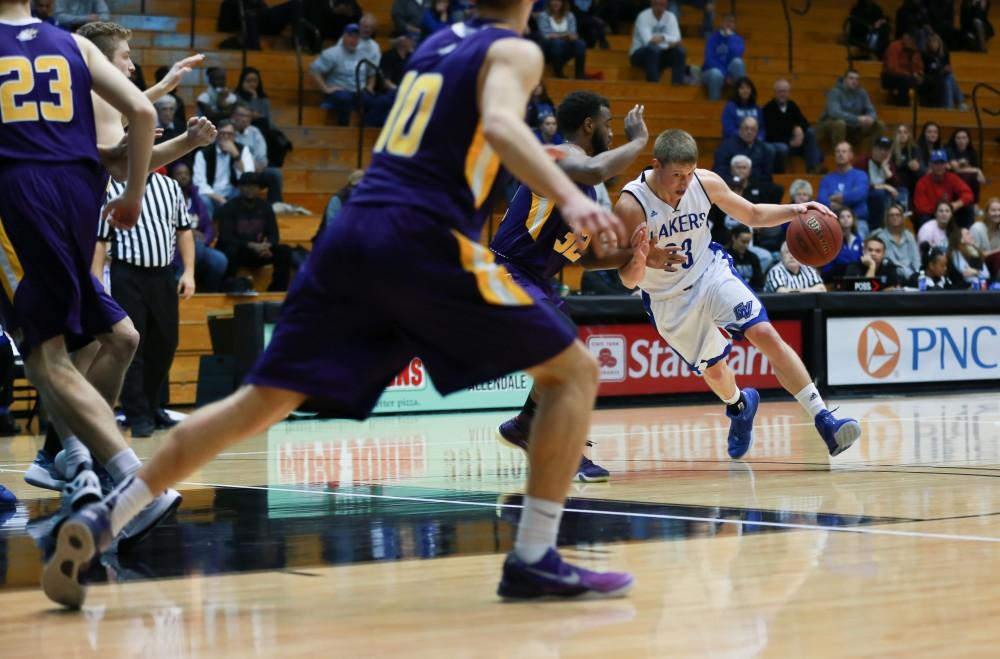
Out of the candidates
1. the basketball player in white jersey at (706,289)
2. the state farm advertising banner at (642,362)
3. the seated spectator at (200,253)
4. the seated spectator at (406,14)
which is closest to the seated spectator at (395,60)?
the seated spectator at (406,14)

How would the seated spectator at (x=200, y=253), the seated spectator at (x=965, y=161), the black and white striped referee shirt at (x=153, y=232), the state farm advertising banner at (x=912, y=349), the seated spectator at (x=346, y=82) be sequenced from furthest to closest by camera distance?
the seated spectator at (x=965, y=161) < the seated spectator at (x=346, y=82) < the state farm advertising banner at (x=912, y=349) < the seated spectator at (x=200, y=253) < the black and white striped referee shirt at (x=153, y=232)

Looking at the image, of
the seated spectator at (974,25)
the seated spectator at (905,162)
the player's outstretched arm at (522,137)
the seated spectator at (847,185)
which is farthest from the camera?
the seated spectator at (974,25)

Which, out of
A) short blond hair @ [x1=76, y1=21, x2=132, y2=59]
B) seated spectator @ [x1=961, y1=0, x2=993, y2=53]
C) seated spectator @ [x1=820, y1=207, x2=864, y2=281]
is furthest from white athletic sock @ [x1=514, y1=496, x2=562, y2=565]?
seated spectator @ [x1=961, y1=0, x2=993, y2=53]

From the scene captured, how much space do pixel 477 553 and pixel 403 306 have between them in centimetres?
129

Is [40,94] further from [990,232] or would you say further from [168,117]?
[990,232]

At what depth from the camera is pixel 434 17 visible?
63.0 feet

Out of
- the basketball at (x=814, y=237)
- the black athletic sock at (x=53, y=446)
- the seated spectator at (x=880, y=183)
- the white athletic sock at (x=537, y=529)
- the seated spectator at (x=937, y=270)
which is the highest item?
the basketball at (x=814, y=237)

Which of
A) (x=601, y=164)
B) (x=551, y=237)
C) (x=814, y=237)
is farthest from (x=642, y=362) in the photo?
(x=601, y=164)

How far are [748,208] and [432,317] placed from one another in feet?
14.9

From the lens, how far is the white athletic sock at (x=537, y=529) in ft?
14.2

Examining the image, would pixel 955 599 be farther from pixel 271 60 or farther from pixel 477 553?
pixel 271 60

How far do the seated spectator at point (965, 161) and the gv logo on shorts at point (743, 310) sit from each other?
12.9 m

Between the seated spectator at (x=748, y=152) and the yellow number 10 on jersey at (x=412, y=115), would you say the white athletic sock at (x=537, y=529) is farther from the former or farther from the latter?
the seated spectator at (x=748, y=152)

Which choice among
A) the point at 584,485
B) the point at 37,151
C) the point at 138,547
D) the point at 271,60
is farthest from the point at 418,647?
the point at 271,60
